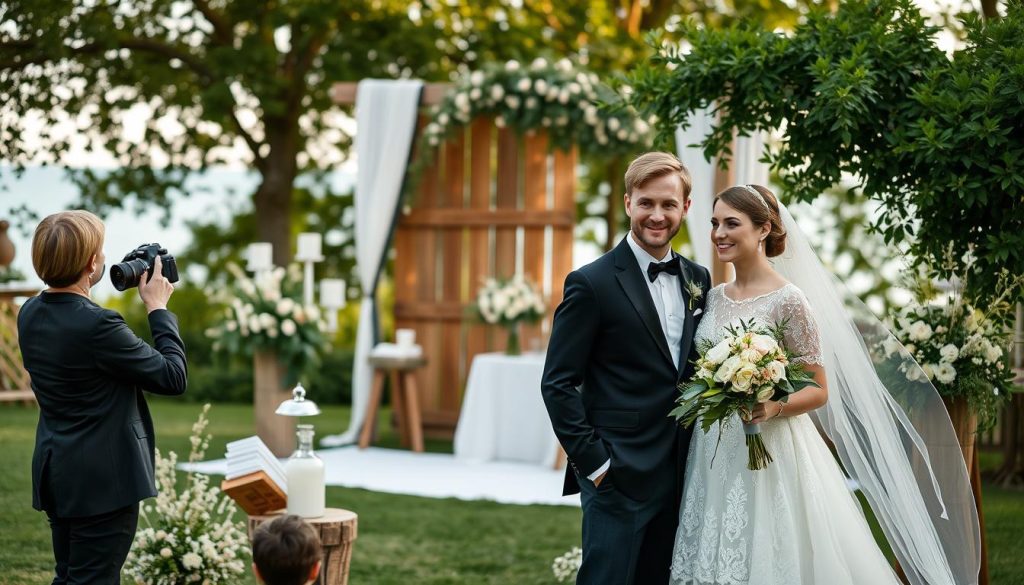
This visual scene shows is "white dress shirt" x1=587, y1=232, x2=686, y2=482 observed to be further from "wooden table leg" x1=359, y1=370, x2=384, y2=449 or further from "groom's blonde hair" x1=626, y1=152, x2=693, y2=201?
"wooden table leg" x1=359, y1=370, x2=384, y2=449

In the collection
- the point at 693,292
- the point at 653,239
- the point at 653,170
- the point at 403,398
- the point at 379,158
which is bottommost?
the point at 403,398

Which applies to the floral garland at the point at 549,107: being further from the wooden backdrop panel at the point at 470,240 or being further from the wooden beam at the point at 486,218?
the wooden beam at the point at 486,218

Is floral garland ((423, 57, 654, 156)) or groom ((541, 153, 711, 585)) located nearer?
groom ((541, 153, 711, 585))

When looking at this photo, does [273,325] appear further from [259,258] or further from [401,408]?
[401,408]

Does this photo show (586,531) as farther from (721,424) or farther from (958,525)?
(958,525)

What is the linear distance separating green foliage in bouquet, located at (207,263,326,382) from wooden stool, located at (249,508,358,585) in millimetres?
4558

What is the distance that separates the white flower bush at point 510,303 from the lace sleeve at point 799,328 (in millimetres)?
5307

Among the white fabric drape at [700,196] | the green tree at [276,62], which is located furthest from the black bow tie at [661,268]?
the green tree at [276,62]

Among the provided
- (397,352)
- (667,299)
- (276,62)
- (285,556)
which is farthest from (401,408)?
(285,556)

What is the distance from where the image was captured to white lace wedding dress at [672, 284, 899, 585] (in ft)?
12.1

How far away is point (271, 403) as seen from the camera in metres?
8.65

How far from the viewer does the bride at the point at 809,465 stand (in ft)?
12.2

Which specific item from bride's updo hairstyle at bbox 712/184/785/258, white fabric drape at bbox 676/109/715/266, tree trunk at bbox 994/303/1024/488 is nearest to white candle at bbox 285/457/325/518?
bride's updo hairstyle at bbox 712/184/785/258

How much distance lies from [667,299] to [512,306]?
17.5 feet
